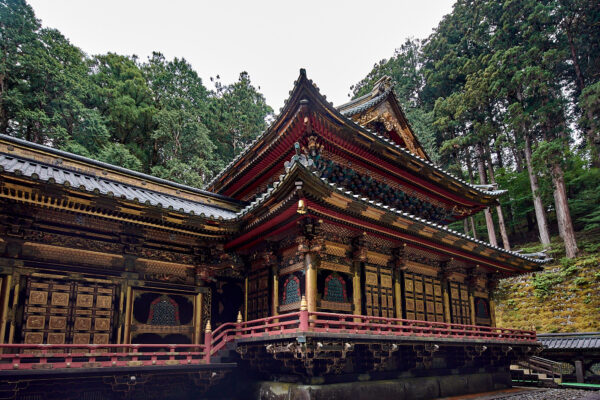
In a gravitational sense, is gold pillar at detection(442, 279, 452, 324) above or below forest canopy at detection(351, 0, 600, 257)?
below

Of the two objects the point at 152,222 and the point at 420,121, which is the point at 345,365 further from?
the point at 420,121

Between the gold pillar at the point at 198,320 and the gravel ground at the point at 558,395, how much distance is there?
36.8ft

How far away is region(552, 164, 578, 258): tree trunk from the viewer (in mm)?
27953

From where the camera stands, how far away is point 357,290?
13.4 meters

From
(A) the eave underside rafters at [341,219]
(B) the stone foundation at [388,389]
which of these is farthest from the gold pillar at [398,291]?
(B) the stone foundation at [388,389]

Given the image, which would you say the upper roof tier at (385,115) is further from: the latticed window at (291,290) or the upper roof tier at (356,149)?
the latticed window at (291,290)

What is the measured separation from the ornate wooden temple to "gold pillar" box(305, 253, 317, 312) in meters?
0.04

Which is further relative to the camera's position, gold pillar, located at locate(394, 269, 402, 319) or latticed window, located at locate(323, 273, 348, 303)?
gold pillar, located at locate(394, 269, 402, 319)

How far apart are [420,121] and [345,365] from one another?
35117 millimetres

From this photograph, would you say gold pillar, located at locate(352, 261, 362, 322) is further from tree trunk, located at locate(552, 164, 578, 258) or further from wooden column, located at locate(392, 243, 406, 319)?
tree trunk, located at locate(552, 164, 578, 258)

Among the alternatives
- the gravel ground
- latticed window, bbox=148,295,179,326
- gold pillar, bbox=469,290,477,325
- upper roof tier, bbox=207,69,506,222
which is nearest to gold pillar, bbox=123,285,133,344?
latticed window, bbox=148,295,179,326

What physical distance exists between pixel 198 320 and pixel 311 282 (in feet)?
14.1

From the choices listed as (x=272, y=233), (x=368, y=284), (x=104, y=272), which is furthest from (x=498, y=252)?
(x=104, y=272)

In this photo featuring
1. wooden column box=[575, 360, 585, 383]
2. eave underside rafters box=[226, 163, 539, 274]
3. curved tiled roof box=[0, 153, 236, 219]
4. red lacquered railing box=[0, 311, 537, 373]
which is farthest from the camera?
wooden column box=[575, 360, 585, 383]
